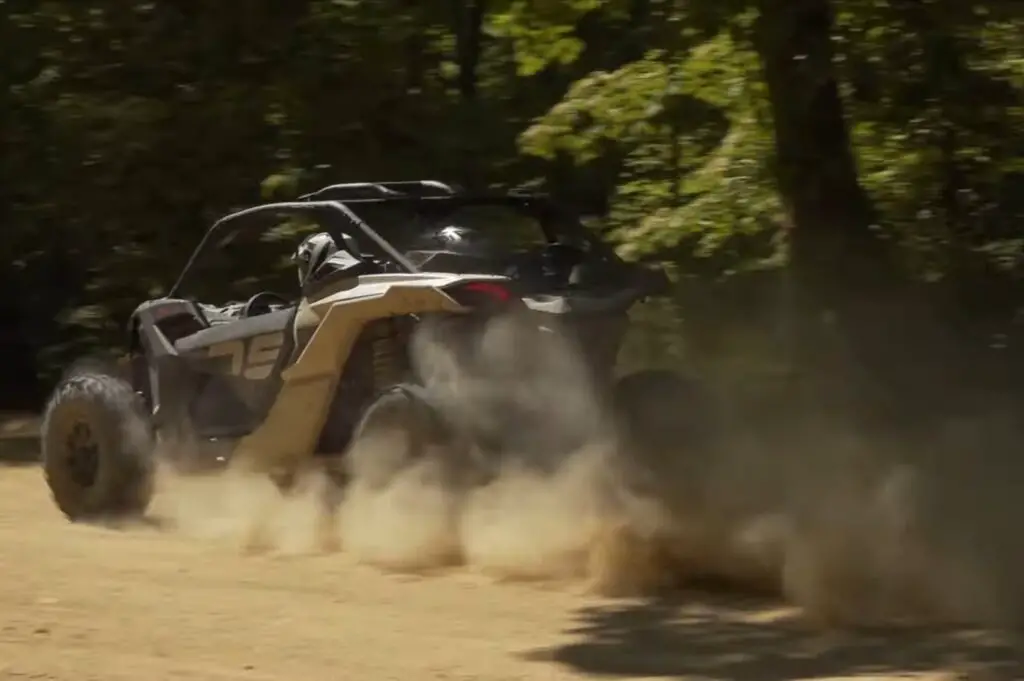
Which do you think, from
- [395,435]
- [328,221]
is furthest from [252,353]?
[395,435]

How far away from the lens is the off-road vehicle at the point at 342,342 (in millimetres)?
9578

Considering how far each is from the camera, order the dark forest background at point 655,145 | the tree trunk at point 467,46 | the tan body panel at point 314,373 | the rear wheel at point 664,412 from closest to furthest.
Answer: the rear wheel at point 664,412 < the tan body panel at point 314,373 < the dark forest background at point 655,145 < the tree trunk at point 467,46

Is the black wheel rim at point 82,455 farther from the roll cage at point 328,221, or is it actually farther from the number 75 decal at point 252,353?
the roll cage at point 328,221

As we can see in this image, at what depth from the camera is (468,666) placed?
23.2 ft

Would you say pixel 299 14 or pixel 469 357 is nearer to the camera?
pixel 469 357

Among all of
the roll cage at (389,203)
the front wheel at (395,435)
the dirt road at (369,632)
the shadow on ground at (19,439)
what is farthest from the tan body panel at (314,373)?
the shadow on ground at (19,439)

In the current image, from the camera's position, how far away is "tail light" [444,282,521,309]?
31.0 ft

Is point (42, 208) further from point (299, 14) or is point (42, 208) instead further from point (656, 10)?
point (656, 10)

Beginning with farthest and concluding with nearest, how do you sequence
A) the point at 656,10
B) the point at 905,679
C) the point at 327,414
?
the point at 656,10, the point at 327,414, the point at 905,679

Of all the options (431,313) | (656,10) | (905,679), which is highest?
(656,10)

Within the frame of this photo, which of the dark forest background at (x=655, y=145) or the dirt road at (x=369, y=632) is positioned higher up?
the dark forest background at (x=655, y=145)

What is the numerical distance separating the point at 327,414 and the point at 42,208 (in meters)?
9.23

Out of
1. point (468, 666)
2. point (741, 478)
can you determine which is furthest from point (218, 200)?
point (468, 666)

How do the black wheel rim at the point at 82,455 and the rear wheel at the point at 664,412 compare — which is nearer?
the rear wheel at the point at 664,412
